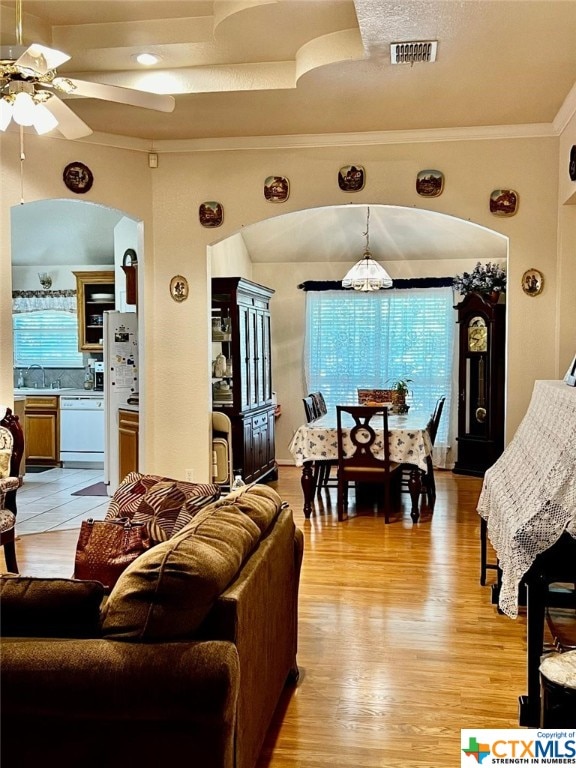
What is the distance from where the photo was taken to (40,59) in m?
3.15

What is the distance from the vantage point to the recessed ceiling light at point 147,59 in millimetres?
4585

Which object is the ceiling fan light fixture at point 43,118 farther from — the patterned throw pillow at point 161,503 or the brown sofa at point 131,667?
the brown sofa at point 131,667

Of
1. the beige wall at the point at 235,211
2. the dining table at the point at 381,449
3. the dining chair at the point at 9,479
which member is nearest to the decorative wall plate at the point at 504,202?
the beige wall at the point at 235,211

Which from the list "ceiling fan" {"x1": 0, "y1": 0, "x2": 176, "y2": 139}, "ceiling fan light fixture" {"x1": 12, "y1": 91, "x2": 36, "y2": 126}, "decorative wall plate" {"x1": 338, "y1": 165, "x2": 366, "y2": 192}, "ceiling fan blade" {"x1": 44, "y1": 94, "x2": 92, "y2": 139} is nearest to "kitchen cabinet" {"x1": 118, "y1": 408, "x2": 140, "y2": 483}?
"decorative wall plate" {"x1": 338, "y1": 165, "x2": 366, "y2": 192}

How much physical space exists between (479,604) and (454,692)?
1151mm

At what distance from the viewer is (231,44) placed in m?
4.39

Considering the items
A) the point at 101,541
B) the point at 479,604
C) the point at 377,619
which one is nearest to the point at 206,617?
the point at 101,541

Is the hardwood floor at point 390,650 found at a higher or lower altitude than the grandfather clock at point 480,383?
lower

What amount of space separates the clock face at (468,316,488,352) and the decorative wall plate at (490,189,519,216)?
3.10 meters

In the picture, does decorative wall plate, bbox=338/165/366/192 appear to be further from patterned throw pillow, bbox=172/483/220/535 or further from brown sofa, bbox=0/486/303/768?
brown sofa, bbox=0/486/303/768

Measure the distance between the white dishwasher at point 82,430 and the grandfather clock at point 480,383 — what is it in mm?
4193

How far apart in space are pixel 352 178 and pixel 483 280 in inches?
130

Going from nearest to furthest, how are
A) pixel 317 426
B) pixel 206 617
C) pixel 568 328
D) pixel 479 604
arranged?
pixel 206 617
pixel 479 604
pixel 568 328
pixel 317 426

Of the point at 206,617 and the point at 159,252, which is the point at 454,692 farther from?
the point at 159,252
